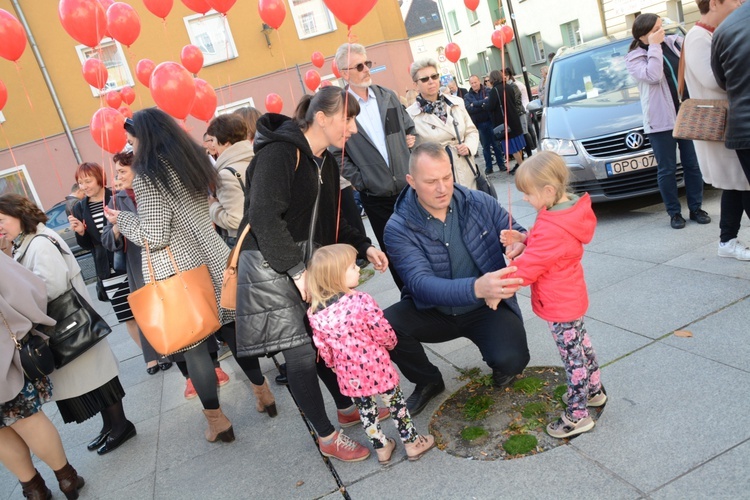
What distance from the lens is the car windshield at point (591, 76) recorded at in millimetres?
6641

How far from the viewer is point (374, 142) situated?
4.36 m

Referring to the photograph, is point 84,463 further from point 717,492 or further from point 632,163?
point 632,163

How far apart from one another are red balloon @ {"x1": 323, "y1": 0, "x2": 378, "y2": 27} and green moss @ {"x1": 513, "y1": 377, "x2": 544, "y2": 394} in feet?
9.04

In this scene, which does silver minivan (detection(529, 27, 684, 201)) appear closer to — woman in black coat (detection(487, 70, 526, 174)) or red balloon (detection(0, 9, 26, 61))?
woman in black coat (detection(487, 70, 526, 174))

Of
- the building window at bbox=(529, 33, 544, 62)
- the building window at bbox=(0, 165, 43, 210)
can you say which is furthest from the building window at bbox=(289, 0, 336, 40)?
the building window at bbox=(529, 33, 544, 62)

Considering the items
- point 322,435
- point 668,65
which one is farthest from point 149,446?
point 668,65

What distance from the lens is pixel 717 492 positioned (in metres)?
2.13

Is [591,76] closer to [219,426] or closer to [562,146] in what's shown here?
[562,146]

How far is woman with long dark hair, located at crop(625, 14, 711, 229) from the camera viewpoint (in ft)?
16.4

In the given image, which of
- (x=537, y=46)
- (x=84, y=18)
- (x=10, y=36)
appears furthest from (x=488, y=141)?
(x=537, y=46)

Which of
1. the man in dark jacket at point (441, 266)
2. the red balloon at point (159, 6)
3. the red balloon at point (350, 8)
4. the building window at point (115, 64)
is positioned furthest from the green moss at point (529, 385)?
the building window at point (115, 64)

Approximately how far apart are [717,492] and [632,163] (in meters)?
4.17

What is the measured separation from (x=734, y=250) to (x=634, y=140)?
6.14ft

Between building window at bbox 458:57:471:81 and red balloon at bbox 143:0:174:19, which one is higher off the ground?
red balloon at bbox 143:0:174:19
